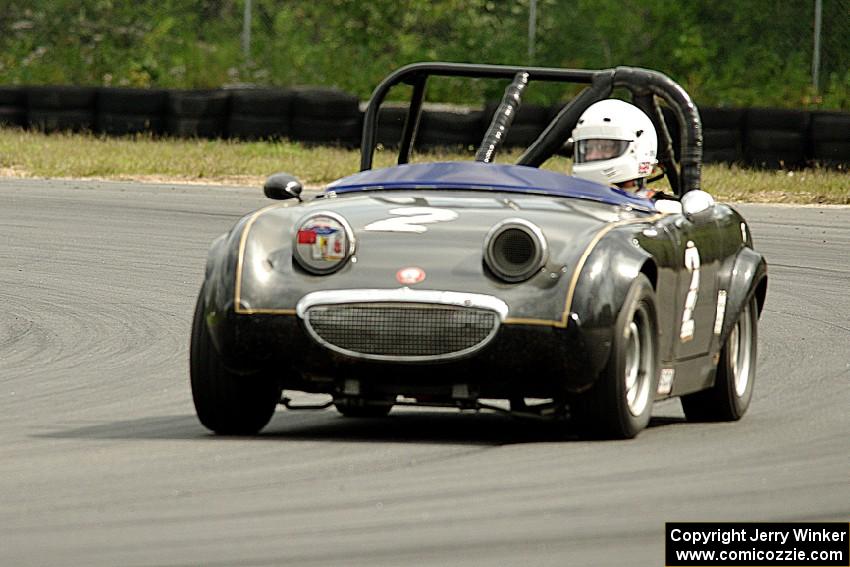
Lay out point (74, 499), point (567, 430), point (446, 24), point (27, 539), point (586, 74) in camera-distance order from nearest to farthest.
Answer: point (27, 539), point (74, 499), point (567, 430), point (586, 74), point (446, 24)

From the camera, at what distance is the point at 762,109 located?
2230 cm

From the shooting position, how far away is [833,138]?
2192 centimetres

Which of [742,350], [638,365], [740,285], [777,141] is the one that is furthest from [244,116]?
[638,365]

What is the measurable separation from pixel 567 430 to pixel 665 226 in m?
0.82

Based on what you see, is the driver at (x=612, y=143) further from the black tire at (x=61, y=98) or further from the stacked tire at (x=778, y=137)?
the black tire at (x=61, y=98)

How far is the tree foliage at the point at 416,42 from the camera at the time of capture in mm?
28547

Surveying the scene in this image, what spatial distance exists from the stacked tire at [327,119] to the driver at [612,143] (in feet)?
54.8

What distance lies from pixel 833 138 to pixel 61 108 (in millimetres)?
9838

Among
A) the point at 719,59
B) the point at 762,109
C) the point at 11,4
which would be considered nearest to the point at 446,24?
the point at 719,59

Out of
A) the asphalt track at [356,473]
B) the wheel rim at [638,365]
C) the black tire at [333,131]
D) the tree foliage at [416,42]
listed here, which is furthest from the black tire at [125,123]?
the wheel rim at [638,365]

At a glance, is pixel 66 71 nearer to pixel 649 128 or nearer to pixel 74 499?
pixel 649 128

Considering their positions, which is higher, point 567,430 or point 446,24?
point 567,430

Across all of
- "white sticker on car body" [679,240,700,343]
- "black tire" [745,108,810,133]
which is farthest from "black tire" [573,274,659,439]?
"black tire" [745,108,810,133]

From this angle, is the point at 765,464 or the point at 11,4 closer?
the point at 765,464
